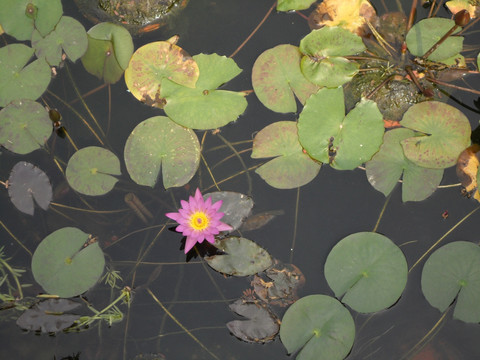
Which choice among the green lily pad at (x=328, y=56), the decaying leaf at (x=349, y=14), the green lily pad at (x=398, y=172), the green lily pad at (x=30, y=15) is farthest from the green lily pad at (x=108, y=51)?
the green lily pad at (x=398, y=172)

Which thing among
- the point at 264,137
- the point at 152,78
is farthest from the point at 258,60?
the point at 152,78

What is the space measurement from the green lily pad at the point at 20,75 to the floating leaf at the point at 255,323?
5.54 ft

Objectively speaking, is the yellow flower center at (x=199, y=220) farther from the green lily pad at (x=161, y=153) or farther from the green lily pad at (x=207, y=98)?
the green lily pad at (x=207, y=98)

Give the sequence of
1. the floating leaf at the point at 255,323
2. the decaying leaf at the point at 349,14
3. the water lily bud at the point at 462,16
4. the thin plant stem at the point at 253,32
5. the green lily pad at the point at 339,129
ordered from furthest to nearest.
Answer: the thin plant stem at the point at 253,32 < the decaying leaf at the point at 349,14 < the floating leaf at the point at 255,323 < the green lily pad at the point at 339,129 < the water lily bud at the point at 462,16

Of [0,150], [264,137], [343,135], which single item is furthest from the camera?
[0,150]

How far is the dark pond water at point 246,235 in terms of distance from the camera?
2410 millimetres

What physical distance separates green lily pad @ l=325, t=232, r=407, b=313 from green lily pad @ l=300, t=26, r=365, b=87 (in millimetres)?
851

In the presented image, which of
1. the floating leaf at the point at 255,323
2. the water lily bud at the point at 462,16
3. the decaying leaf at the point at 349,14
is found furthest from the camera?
the decaying leaf at the point at 349,14

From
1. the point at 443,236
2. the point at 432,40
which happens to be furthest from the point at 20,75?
the point at 443,236

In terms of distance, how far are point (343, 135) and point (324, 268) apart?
709 millimetres

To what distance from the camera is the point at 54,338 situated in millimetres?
2504

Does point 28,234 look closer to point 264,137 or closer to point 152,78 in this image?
point 152,78

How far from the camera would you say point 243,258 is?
7.96ft

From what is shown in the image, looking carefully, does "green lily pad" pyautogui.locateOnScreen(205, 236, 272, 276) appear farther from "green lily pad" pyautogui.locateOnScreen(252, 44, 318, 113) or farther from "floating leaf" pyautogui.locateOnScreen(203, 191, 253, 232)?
"green lily pad" pyautogui.locateOnScreen(252, 44, 318, 113)
